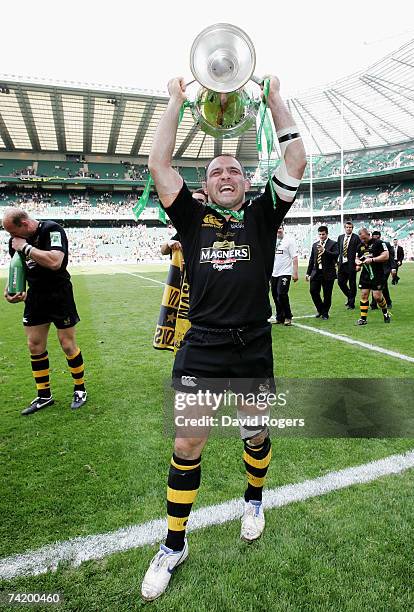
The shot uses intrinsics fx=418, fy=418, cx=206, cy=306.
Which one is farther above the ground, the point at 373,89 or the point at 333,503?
the point at 373,89

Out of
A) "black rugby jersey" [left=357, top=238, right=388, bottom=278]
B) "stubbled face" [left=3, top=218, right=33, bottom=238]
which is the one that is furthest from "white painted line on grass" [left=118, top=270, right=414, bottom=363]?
"stubbled face" [left=3, top=218, right=33, bottom=238]

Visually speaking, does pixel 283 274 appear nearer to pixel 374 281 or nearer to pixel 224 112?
pixel 374 281

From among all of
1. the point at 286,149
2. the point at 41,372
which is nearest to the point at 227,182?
the point at 286,149

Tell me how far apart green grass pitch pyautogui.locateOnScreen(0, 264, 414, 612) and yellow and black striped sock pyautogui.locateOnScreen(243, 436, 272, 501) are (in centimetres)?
21

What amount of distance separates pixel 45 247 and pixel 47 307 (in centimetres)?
60

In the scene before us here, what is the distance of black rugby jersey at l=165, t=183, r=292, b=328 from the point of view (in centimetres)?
221

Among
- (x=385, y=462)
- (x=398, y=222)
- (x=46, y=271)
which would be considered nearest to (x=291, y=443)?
(x=385, y=462)

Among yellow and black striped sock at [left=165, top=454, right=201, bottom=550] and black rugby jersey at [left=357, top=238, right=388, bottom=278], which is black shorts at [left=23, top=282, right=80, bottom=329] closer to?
yellow and black striped sock at [left=165, top=454, right=201, bottom=550]

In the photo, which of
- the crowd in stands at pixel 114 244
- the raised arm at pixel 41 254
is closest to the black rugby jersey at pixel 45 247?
the raised arm at pixel 41 254

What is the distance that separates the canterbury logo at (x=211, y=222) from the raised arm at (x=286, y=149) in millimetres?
358

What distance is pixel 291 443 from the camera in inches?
138

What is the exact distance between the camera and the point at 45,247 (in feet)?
13.5

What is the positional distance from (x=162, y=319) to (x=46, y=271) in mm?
1286

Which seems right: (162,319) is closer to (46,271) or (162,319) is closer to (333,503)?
(46,271)
